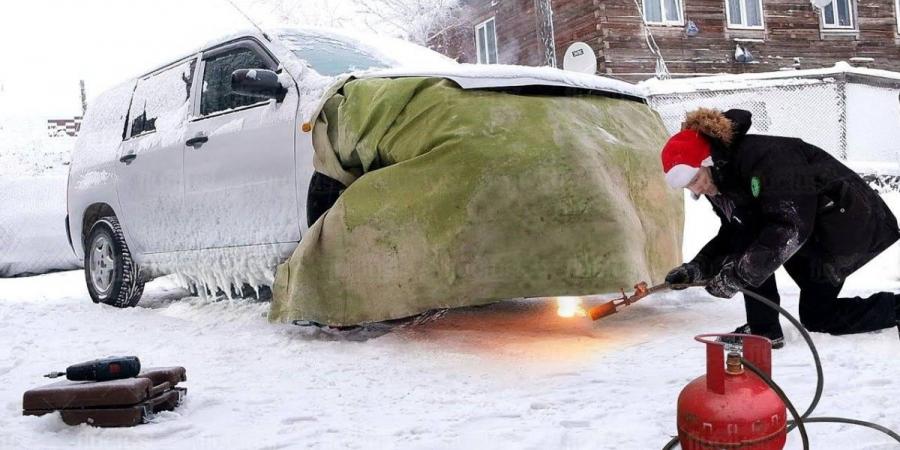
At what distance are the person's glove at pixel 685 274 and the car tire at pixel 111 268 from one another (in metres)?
4.42

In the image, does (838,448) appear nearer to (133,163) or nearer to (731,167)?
(731,167)

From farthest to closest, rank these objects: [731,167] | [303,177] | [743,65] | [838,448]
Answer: [743,65] < [303,177] < [731,167] < [838,448]

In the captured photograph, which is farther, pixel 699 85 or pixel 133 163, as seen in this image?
pixel 699 85

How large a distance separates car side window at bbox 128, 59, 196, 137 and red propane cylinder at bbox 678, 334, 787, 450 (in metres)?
4.54

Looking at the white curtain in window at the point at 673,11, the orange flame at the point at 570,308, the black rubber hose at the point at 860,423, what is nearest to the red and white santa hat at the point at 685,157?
the black rubber hose at the point at 860,423

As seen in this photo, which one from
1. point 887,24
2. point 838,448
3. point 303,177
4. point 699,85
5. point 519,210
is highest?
point 887,24

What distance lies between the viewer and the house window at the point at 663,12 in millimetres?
18000

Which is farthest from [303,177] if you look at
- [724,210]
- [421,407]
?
[724,210]

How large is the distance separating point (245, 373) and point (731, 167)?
2.37 m

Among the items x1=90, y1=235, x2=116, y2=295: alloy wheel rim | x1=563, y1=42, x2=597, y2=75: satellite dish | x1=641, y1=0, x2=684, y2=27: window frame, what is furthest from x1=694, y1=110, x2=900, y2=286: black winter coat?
x1=641, y1=0, x2=684, y2=27: window frame

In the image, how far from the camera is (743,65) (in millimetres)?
18609

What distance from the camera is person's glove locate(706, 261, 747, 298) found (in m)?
3.12

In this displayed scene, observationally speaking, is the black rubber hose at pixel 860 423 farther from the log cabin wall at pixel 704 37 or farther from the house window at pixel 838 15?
the house window at pixel 838 15

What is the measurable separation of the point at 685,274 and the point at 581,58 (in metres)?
9.57
